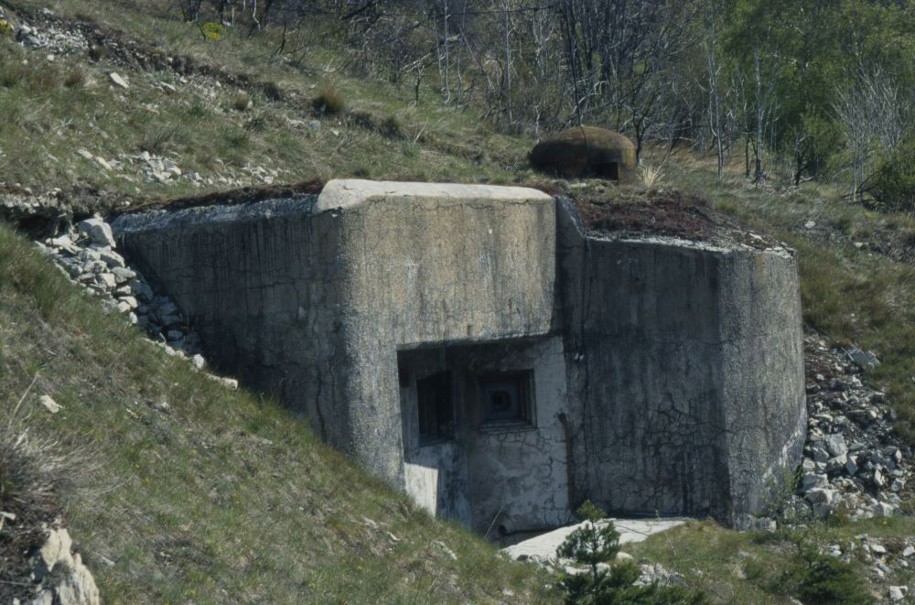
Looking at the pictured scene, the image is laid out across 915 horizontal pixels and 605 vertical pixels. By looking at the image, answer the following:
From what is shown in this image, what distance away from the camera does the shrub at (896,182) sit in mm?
22688

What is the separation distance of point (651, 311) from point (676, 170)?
12048 millimetres

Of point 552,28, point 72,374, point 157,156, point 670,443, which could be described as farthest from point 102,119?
point 552,28

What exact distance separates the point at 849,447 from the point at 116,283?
7.84 meters

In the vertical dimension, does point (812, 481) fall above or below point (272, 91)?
below

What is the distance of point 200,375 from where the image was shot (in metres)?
9.95

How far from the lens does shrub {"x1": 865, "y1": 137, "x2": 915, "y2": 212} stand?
2269 cm

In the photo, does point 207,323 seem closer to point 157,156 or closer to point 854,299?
point 157,156

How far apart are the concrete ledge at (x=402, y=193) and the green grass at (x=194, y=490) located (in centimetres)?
170

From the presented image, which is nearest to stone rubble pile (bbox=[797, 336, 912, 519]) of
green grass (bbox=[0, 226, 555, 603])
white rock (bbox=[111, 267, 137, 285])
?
green grass (bbox=[0, 226, 555, 603])

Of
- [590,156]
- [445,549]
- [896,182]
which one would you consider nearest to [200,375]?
[445,549]

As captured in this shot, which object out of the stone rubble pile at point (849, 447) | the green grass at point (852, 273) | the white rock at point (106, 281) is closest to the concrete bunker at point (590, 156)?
the green grass at point (852, 273)

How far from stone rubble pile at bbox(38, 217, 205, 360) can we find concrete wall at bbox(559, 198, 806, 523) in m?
3.74

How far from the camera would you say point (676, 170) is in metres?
24.0

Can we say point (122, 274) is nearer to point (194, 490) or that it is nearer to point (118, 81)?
point (194, 490)
